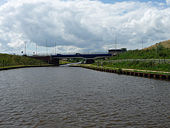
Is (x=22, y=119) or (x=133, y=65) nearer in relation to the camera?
(x=22, y=119)

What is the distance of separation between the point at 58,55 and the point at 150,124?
497 ft

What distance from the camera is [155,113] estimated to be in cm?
1731

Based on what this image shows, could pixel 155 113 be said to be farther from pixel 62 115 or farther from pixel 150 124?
pixel 62 115

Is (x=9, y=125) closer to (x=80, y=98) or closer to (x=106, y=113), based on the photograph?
(x=106, y=113)

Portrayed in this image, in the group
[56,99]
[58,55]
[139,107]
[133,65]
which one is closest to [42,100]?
[56,99]

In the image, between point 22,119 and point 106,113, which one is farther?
point 106,113

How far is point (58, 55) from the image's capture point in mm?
163375

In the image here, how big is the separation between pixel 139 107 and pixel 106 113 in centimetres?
386

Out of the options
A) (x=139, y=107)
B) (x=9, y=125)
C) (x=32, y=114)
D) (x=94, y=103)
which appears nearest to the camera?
(x=9, y=125)

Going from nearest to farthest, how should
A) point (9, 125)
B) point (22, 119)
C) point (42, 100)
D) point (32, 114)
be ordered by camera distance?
point (9, 125)
point (22, 119)
point (32, 114)
point (42, 100)

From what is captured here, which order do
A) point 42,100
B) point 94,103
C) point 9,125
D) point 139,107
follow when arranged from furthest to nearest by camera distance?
point 42,100, point 94,103, point 139,107, point 9,125

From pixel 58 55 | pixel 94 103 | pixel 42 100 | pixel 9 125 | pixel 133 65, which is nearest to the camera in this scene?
pixel 9 125

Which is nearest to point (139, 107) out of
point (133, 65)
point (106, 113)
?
point (106, 113)

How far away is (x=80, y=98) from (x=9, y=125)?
403 inches
